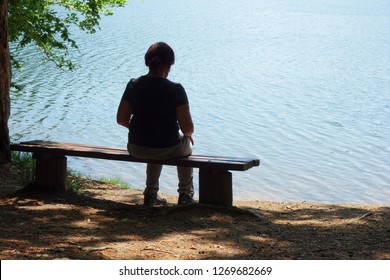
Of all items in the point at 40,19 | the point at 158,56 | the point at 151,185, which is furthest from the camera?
the point at 40,19

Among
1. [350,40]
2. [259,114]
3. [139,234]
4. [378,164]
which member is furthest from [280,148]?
[350,40]

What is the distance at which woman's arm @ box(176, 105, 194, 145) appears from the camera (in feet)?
22.0

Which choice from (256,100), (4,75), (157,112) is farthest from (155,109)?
(256,100)

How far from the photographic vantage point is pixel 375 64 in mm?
25156

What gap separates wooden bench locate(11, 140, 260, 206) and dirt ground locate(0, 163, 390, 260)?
126 millimetres

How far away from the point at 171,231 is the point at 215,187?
853mm

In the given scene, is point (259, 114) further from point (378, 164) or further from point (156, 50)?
point (156, 50)

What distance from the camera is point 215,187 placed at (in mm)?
6816

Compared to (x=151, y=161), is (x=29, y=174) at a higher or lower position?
lower

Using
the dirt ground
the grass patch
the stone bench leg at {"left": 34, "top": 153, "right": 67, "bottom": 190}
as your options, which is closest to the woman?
the dirt ground

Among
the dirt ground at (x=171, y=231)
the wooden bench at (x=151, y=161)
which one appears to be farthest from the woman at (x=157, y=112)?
the dirt ground at (x=171, y=231)

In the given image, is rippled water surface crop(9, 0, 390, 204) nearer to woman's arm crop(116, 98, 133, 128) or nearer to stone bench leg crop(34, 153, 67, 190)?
stone bench leg crop(34, 153, 67, 190)

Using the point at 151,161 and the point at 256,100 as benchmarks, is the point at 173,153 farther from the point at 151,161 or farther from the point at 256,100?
the point at 256,100

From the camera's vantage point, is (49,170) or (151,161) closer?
(151,161)
